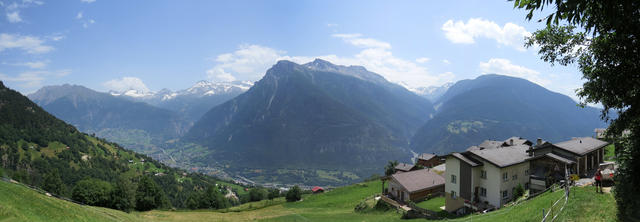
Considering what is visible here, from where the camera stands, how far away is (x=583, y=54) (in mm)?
15977

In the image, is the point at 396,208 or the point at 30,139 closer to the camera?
the point at 396,208

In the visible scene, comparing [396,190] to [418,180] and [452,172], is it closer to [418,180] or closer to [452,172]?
[418,180]

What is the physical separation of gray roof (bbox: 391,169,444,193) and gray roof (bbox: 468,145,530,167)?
48.0 ft

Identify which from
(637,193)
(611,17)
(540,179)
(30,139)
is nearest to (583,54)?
(637,193)

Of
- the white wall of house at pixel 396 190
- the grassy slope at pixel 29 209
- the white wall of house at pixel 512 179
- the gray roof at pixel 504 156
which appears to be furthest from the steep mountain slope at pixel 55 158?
the white wall of house at pixel 512 179

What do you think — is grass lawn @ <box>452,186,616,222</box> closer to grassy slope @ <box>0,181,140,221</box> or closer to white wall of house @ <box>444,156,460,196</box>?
white wall of house @ <box>444,156,460,196</box>

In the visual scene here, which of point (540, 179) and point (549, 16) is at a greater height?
point (549, 16)

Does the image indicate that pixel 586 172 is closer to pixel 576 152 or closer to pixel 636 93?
pixel 576 152

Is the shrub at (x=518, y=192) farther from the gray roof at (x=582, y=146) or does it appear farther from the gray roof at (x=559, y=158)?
the gray roof at (x=582, y=146)

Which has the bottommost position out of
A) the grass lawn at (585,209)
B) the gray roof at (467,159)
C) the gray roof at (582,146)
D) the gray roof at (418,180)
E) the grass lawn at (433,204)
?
the grass lawn at (433,204)

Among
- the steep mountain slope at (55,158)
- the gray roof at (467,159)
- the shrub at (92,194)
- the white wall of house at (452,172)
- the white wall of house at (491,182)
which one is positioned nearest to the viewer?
the white wall of house at (491,182)

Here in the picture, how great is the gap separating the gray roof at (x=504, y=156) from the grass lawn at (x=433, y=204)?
11.1 m

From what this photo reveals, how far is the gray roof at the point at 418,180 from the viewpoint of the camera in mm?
56625

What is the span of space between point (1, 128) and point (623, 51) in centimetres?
25017
